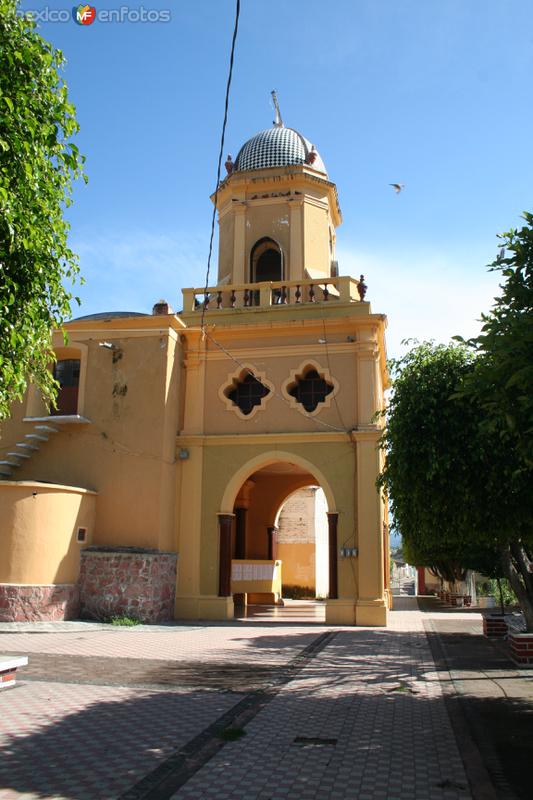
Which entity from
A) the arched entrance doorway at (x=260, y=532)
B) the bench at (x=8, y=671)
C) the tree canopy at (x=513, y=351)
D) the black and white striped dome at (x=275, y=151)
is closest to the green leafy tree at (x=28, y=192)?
the bench at (x=8, y=671)

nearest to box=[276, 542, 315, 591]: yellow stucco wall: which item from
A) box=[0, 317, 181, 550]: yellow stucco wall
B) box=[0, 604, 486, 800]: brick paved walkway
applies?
box=[0, 317, 181, 550]: yellow stucco wall

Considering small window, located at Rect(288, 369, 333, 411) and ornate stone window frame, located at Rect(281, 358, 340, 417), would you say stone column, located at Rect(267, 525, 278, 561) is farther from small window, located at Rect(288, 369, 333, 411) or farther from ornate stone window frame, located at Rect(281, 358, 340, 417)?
ornate stone window frame, located at Rect(281, 358, 340, 417)

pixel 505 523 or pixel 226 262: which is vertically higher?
pixel 226 262

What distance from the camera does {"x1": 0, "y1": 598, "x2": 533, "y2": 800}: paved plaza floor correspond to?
17.2 feet

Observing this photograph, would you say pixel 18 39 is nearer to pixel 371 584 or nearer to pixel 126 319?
pixel 126 319

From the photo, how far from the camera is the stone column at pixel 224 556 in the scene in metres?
17.9

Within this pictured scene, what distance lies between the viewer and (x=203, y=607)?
17.7 meters

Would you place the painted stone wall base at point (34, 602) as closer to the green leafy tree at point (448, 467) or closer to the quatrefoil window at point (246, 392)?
the quatrefoil window at point (246, 392)

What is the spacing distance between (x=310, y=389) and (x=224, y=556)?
515 cm

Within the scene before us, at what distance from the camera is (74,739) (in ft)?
20.8

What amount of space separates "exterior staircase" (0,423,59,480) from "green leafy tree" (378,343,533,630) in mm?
10274

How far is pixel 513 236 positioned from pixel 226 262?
625 inches

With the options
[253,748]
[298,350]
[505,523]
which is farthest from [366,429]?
[253,748]

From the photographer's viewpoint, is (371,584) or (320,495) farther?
(320,495)
